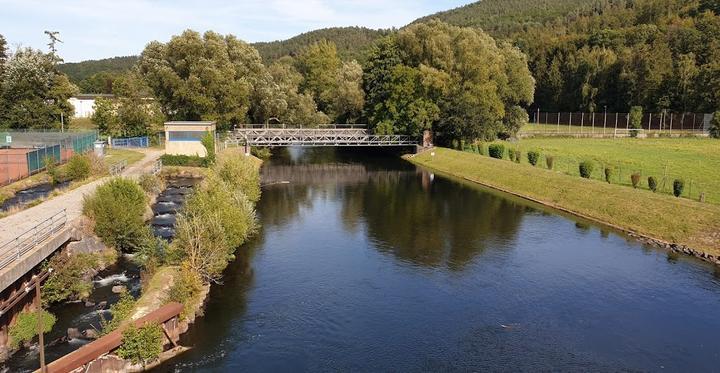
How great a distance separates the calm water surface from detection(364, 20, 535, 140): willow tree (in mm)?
35980

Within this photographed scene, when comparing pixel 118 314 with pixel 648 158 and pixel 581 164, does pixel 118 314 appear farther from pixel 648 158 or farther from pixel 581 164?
pixel 648 158

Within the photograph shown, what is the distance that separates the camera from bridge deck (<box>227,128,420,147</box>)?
82.8m

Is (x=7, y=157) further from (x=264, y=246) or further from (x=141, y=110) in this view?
(x=141, y=110)

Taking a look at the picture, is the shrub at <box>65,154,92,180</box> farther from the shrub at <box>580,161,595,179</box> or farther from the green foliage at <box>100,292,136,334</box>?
the shrub at <box>580,161,595,179</box>

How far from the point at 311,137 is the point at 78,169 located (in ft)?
131

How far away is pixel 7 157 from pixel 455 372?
147 ft

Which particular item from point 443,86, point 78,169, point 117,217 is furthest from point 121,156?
point 443,86

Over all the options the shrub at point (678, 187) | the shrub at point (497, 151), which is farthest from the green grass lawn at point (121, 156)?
the shrub at point (678, 187)

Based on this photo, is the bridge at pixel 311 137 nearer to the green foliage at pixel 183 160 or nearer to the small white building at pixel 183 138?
the small white building at pixel 183 138

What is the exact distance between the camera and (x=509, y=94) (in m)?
91.4

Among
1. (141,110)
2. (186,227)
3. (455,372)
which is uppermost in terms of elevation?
(141,110)

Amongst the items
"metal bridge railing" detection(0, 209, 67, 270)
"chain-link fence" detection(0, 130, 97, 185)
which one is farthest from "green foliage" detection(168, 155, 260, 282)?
"chain-link fence" detection(0, 130, 97, 185)

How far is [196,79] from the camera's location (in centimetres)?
7675

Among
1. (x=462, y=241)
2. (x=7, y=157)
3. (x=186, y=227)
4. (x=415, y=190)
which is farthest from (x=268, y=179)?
(x=186, y=227)
